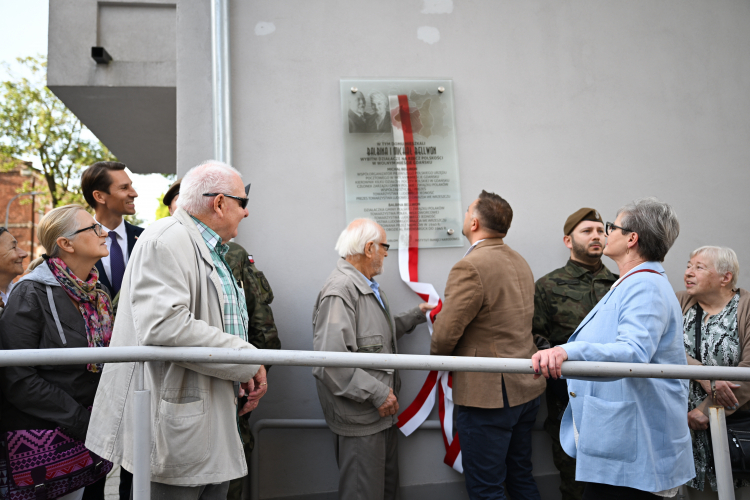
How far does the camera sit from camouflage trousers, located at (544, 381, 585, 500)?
3.42 metres

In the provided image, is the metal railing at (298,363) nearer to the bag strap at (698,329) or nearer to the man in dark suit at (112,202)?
the bag strap at (698,329)

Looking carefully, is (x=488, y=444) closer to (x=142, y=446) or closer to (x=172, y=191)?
(x=142, y=446)

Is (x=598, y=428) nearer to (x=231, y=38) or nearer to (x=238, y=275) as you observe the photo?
(x=238, y=275)

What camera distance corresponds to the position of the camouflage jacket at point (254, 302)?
316 centimetres

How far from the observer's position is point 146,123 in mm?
6145

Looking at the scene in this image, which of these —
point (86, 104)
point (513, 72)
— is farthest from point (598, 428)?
point (86, 104)

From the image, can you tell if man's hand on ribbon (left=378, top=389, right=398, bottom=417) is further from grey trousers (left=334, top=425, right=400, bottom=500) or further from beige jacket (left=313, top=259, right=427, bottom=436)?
grey trousers (left=334, top=425, right=400, bottom=500)

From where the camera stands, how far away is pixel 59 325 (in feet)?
7.86

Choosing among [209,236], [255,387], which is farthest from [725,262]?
[209,236]

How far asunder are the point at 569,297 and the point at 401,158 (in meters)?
1.46

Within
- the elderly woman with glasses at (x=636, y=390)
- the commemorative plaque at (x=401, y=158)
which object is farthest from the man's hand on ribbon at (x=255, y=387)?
the commemorative plaque at (x=401, y=158)

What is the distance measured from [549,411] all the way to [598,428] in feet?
5.27

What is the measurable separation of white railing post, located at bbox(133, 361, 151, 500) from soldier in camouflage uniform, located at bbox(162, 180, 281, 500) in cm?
127

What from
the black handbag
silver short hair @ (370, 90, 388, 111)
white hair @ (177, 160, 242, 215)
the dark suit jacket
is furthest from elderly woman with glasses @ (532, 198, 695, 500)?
the dark suit jacket
